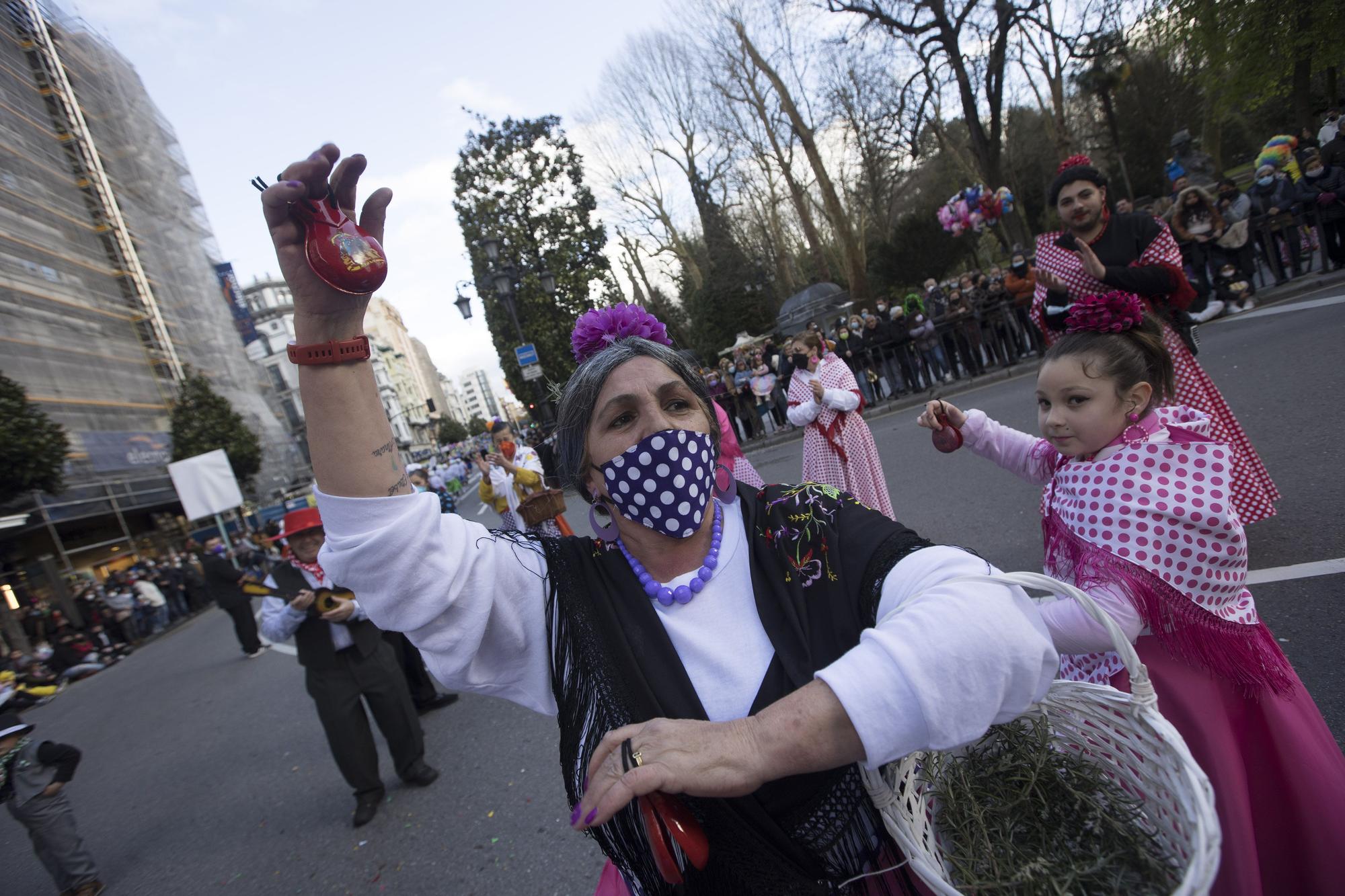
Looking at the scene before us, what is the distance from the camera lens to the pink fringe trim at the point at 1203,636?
59.4 inches

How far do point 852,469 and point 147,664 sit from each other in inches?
526

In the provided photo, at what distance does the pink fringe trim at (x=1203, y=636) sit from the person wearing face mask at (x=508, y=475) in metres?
4.88

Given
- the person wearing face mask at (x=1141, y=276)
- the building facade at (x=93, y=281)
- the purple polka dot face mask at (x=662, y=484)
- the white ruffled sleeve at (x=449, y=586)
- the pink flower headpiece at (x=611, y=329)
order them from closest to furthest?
the white ruffled sleeve at (x=449, y=586) → the purple polka dot face mask at (x=662, y=484) → the pink flower headpiece at (x=611, y=329) → the person wearing face mask at (x=1141, y=276) → the building facade at (x=93, y=281)

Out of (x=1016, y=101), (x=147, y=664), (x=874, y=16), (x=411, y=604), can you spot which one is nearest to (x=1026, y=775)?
(x=411, y=604)

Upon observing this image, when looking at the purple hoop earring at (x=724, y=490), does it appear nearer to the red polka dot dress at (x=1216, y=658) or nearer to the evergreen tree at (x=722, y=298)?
the red polka dot dress at (x=1216, y=658)

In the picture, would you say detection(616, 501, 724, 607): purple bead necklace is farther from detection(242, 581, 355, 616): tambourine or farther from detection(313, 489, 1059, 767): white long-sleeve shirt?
detection(242, 581, 355, 616): tambourine

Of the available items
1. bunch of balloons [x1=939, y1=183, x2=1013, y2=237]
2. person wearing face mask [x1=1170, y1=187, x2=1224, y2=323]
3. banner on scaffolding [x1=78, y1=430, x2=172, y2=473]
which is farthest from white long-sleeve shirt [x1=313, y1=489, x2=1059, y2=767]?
banner on scaffolding [x1=78, y1=430, x2=172, y2=473]

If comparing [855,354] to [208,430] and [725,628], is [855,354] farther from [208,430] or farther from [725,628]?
[208,430]

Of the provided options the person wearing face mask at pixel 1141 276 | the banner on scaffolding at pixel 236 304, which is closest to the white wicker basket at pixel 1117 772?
the person wearing face mask at pixel 1141 276

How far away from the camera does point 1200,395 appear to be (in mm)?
2979

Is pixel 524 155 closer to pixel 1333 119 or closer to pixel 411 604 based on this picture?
pixel 1333 119

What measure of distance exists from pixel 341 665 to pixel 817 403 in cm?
364

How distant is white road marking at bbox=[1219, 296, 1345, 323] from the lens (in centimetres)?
784

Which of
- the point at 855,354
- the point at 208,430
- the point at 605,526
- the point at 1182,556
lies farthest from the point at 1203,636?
the point at 208,430
